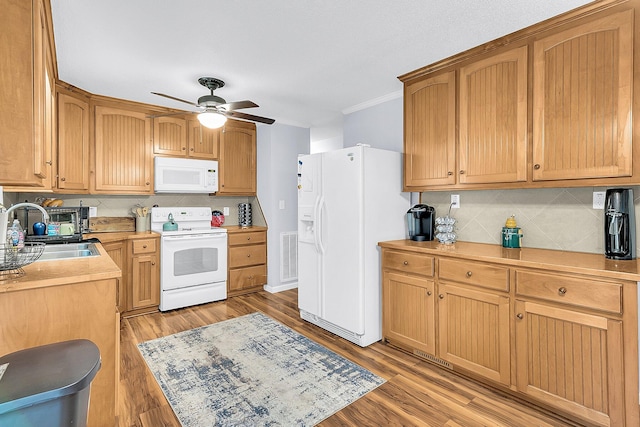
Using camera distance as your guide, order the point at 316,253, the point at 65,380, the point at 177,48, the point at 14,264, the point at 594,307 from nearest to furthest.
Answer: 1. the point at 65,380
2. the point at 14,264
3. the point at 594,307
4. the point at 177,48
5. the point at 316,253

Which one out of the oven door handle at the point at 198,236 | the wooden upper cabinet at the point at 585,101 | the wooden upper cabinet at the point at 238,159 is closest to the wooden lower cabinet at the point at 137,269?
the oven door handle at the point at 198,236

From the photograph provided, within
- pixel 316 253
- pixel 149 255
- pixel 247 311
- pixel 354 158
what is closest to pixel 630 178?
pixel 354 158

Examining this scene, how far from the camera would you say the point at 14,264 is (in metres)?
1.51

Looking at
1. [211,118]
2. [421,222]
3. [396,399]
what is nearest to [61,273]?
[211,118]

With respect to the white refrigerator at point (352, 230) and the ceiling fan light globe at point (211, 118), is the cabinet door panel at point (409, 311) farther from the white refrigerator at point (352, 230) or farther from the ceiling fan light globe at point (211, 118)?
the ceiling fan light globe at point (211, 118)

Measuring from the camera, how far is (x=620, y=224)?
75.2 inches

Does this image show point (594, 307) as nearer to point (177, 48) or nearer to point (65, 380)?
point (65, 380)

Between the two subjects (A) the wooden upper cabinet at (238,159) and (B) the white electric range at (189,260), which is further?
(A) the wooden upper cabinet at (238,159)

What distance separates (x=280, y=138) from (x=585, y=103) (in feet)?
11.5

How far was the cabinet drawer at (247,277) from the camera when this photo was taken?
4.33 m

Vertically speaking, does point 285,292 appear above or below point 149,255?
below

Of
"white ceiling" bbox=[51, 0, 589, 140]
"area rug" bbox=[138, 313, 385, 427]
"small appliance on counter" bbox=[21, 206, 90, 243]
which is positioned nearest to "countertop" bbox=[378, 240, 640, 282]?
"area rug" bbox=[138, 313, 385, 427]

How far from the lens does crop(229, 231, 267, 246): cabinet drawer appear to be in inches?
170

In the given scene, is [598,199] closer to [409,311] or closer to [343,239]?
[409,311]
